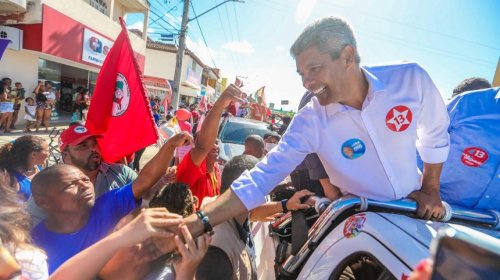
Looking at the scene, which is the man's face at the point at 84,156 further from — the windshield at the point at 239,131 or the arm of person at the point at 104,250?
the windshield at the point at 239,131

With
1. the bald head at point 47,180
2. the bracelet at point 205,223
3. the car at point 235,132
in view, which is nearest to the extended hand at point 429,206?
the bracelet at point 205,223

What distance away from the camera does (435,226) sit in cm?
125

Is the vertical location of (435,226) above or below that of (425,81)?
below

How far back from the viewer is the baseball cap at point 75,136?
271 centimetres

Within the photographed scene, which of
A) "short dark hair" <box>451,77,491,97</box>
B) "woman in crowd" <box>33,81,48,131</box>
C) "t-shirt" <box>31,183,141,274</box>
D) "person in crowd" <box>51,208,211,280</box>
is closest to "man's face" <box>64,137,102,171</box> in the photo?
"t-shirt" <box>31,183,141,274</box>

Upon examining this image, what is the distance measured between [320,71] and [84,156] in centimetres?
224

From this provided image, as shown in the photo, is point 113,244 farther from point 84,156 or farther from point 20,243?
point 84,156

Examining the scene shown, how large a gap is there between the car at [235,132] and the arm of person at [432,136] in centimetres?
478

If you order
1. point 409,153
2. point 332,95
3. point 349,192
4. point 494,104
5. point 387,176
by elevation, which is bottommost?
point 349,192

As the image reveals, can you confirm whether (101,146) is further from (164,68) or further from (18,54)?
(164,68)

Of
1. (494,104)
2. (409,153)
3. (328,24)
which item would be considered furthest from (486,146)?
(328,24)

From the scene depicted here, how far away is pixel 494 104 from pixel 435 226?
0.84m

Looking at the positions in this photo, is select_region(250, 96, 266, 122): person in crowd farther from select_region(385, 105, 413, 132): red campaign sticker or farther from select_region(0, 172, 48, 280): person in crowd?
select_region(0, 172, 48, 280): person in crowd

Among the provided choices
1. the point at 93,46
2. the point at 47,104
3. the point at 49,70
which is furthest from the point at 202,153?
the point at 49,70
